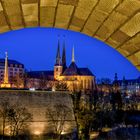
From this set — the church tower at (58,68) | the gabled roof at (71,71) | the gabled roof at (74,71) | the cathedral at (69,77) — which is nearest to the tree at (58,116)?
the cathedral at (69,77)

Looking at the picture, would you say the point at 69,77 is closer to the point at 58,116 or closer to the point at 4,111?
the point at 58,116

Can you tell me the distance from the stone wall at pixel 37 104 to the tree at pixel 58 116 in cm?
45

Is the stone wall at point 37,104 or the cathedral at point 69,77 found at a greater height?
the cathedral at point 69,77

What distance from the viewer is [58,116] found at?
132 feet

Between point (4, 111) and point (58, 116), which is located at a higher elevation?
point (4, 111)

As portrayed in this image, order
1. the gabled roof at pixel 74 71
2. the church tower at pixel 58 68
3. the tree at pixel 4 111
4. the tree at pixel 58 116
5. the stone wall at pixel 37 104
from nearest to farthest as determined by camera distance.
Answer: the tree at pixel 4 111, the stone wall at pixel 37 104, the tree at pixel 58 116, the gabled roof at pixel 74 71, the church tower at pixel 58 68

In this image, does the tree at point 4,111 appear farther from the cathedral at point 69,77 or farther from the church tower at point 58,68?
the church tower at point 58,68

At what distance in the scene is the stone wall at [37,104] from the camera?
39500 mm

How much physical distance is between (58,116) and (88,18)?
37885 millimetres

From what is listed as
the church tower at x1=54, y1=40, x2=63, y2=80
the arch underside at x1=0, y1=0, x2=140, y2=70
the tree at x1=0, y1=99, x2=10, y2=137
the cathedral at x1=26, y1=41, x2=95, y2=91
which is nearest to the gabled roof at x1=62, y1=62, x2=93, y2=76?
the cathedral at x1=26, y1=41, x2=95, y2=91

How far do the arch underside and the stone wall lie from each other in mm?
36776

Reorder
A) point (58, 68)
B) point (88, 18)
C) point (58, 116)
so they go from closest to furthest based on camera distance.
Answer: point (88, 18), point (58, 116), point (58, 68)

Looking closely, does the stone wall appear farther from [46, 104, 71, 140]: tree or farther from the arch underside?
the arch underside

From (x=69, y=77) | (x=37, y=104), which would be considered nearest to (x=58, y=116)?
(x=37, y=104)
